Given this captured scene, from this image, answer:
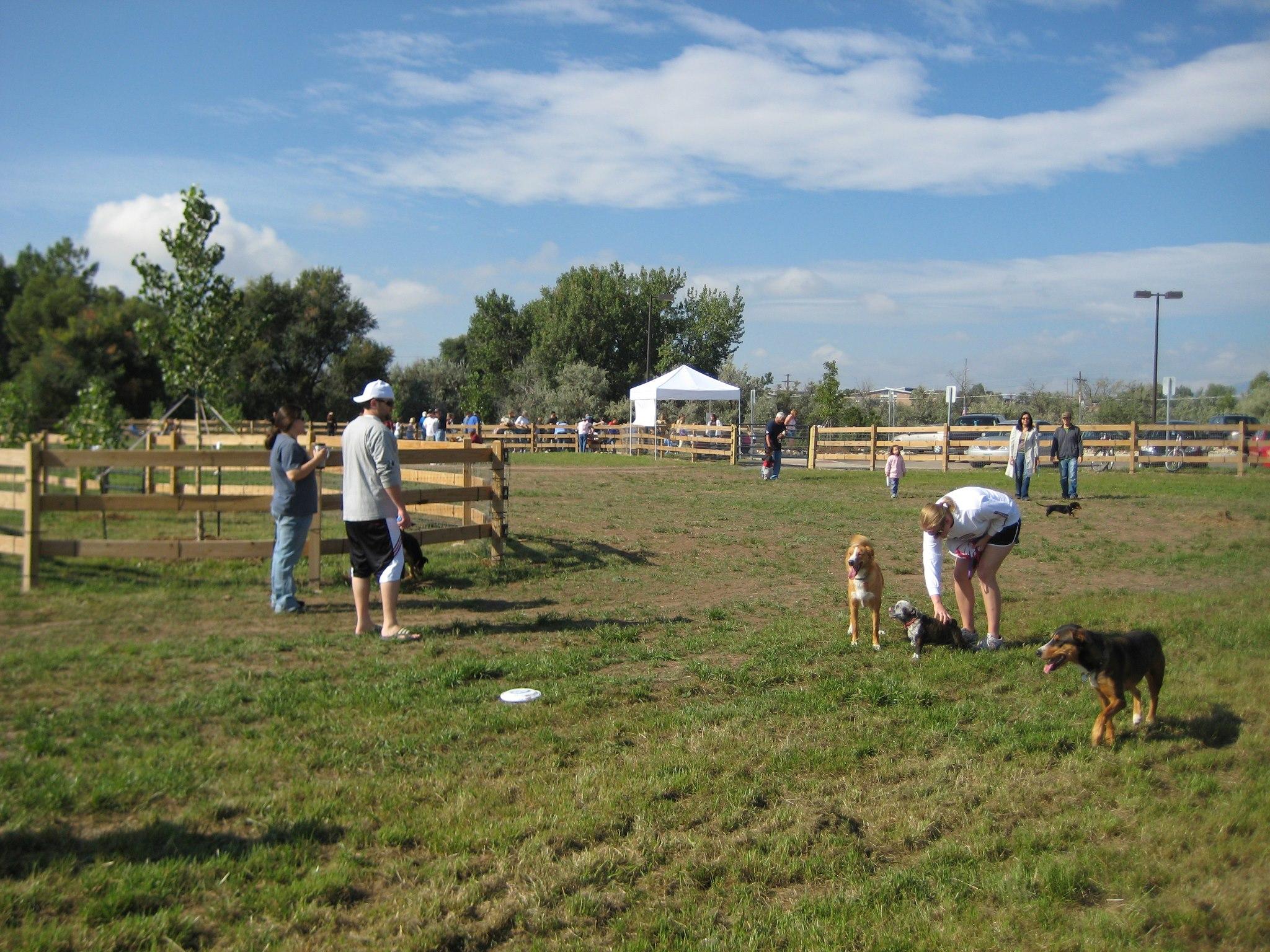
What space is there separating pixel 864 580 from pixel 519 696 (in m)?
2.90

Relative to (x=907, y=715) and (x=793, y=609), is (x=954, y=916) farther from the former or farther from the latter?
(x=793, y=609)

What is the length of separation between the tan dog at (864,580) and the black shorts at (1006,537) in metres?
0.88

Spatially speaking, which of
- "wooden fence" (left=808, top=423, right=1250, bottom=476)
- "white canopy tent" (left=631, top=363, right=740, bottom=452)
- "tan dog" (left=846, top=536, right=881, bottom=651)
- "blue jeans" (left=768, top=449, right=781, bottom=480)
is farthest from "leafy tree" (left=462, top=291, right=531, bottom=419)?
"tan dog" (left=846, top=536, right=881, bottom=651)

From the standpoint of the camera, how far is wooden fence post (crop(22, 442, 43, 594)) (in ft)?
29.7

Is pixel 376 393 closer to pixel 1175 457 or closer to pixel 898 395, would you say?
pixel 1175 457

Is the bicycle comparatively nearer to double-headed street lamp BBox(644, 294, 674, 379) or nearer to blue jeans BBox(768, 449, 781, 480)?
blue jeans BBox(768, 449, 781, 480)

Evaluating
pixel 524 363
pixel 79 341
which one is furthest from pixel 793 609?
pixel 524 363

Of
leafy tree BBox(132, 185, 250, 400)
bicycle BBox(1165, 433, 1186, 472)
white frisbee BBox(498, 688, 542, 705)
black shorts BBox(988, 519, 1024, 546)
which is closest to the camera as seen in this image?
white frisbee BBox(498, 688, 542, 705)

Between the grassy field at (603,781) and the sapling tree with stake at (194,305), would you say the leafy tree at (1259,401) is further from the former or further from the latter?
the sapling tree with stake at (194,305)

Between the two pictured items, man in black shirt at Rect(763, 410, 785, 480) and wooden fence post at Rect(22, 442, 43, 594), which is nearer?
wooden fence post at Rect(22, 442, 43, 594)

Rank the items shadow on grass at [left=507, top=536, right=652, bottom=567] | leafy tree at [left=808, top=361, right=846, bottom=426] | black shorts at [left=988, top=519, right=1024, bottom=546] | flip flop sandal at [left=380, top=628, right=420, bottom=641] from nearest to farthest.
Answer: black shorts at [left=988, top=519, right=1024, bottom=546] → flip flop sandal at [left=380, top=628, right=420, bottom=641] → shadow on grass at [left=507, top=536, right=652, bottom=567] → leafy tree at [left=808, top=361, right=846, bottom=426]

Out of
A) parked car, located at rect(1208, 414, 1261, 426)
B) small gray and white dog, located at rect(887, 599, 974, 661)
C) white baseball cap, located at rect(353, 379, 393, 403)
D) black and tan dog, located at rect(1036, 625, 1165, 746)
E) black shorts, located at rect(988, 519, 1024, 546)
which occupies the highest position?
parked car, located at rect(1208, 414, 1261, 426)

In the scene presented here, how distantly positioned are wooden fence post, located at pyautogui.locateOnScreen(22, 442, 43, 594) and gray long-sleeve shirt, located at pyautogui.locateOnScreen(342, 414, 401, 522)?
3.57 metres

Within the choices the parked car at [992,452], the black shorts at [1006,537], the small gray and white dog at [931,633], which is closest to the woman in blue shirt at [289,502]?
the small gray and white dog at [931,633]
